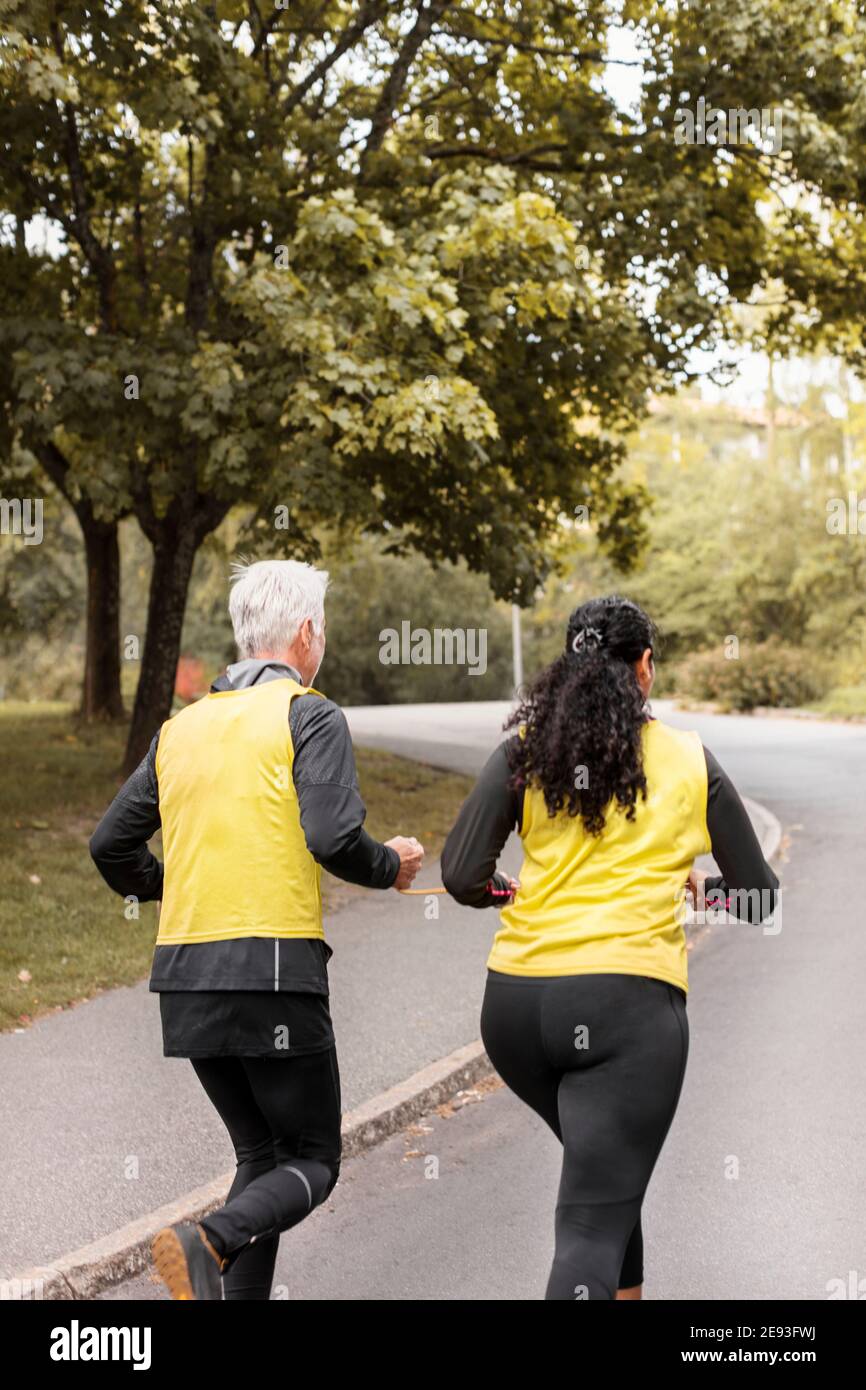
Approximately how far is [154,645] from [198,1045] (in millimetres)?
11255

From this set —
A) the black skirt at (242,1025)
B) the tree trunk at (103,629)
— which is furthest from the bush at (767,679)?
the black skirt at (242,1025)

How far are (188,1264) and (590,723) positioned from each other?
4.47ft

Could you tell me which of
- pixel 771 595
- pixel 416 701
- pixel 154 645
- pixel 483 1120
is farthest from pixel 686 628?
pixel 483 1120

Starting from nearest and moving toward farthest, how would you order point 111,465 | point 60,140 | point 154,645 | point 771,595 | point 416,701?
point 111,465 < point 60,140 < point 154,645 < point 771,595 < point 416,701

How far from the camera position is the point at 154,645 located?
46.5ft

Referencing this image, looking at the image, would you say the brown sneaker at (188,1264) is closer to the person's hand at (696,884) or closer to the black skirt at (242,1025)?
the black skirt at (242,1025)

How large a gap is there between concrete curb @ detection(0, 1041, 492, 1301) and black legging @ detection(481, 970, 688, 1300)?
198 centimetres

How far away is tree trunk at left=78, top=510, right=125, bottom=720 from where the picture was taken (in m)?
19.8

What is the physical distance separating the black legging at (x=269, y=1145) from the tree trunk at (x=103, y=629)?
665 inches

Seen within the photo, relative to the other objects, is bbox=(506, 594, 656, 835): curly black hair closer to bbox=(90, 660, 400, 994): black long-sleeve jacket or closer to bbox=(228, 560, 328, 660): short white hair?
bbox=(90, 660, 400, 994): black long-sleeve jacket

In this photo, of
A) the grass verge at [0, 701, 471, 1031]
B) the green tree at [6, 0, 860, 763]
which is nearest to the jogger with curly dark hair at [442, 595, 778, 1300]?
the grass verge at [0, 701, 471, 1031]

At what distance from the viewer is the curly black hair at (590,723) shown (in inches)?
114

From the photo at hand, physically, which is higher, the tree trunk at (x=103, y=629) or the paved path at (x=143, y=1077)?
the tree trunk at (x=103, y=629)
